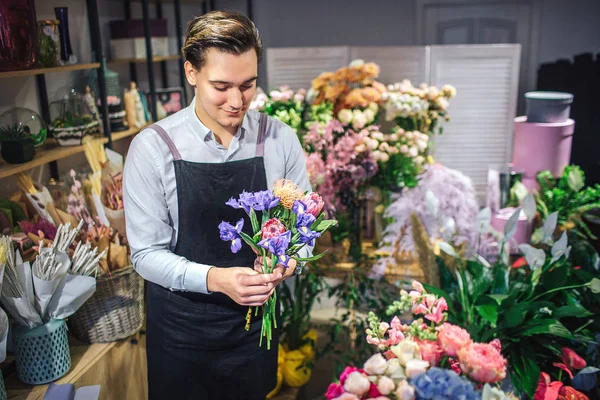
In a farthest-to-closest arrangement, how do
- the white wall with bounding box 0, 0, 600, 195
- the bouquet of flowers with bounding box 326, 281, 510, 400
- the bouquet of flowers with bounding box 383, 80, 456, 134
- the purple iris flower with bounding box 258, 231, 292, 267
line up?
the white wall with bounding box 0, 0, 600, 195, the bouquet of flowers with bounding box 383, 80, 456, 134, the purple iris flower with bounding box 258, 231, 292, 267, the bouquet of flowers with bounding box 326, 281, 510, 400

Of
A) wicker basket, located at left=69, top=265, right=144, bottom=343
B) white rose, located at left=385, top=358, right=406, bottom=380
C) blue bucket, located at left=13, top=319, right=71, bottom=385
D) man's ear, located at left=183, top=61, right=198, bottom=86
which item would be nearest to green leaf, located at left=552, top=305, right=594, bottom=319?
white rose, located at left=385, top=358, right=406, bottom=380

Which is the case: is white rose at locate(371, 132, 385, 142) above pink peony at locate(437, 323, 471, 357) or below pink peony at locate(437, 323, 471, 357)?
above

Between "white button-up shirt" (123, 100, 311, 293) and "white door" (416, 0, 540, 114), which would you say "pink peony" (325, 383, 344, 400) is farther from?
"white door" (416, 0, 540, 114)

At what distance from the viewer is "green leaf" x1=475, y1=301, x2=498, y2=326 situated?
1.67 m

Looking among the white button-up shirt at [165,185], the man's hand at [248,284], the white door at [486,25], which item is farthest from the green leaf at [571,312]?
the white door at [486,25]

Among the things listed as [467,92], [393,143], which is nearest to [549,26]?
[467,92]

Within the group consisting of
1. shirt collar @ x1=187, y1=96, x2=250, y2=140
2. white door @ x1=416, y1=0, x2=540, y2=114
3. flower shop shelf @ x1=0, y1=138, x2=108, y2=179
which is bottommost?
flower shop shelf @ x1=0, y1=138, x2=108, y2=179

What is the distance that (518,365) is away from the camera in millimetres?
1686

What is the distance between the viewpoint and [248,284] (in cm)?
135

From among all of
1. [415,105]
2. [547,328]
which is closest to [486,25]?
[415,105]

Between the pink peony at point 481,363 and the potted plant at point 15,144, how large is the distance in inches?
69.7

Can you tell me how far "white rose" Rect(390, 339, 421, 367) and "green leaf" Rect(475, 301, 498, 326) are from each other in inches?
31.5

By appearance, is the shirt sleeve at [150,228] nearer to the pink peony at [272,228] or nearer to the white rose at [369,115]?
the pink peony at [272,228]

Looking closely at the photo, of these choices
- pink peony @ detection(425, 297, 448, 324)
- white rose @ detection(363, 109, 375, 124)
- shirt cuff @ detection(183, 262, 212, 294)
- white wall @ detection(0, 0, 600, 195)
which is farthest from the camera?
white wall @ detection(0, 0, 600, 195)
